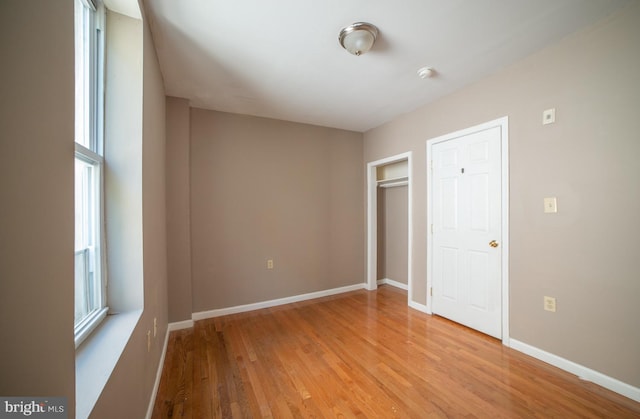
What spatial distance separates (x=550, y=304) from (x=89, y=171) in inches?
132

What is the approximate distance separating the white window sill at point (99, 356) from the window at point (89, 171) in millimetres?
52

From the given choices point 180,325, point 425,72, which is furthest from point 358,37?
point 180,325

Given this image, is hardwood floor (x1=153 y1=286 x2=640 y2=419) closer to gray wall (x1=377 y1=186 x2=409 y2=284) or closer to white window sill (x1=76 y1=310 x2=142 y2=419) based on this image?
white window sill (x1=76 y1=310 x2=142 y2=419)

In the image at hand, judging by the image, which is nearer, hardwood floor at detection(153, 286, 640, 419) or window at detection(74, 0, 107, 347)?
window at detection(74, 0, 107, 347)

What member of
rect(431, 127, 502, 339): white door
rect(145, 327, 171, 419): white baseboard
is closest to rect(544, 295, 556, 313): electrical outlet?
rect(431, 127, 502, 339): white door

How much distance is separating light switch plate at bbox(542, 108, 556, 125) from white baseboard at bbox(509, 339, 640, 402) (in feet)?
6.33

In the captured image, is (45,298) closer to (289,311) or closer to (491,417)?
(491,417)

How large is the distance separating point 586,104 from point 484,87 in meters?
0.85

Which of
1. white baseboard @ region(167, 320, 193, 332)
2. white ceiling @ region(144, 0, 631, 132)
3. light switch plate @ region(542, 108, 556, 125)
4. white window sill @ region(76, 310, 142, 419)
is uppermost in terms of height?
white ceiling @ region(144, 0, 631, 132)

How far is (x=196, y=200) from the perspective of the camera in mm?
3078

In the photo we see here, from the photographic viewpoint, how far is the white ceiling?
164 centimetres

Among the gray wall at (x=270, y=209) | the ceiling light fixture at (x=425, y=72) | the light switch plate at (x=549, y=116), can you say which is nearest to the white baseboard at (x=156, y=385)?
the gray wall at (x=270, y=209)

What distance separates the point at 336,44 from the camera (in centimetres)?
198

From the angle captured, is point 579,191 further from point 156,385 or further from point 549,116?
point 156,385
